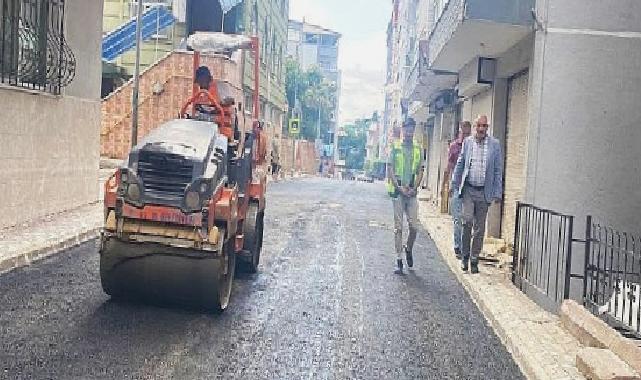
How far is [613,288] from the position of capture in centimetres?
905

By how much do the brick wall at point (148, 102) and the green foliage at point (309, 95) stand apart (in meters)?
36.0

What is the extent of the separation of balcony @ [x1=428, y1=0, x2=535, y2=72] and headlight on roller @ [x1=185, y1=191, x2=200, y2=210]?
6115mm

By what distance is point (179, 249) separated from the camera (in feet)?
26.1

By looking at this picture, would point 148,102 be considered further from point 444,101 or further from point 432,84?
point 444,101

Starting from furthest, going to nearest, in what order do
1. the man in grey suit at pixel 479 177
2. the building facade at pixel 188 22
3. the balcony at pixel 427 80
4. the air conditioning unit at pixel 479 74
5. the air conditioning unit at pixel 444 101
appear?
the building facade at pixel 188 22
the air conditioning unit at pixel 444 101
the balcony at pixel 427 80
the air conditioning unit at pixel 479 74
the man in grey suit at pixel 479 177

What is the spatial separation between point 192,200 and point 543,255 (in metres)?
4.25

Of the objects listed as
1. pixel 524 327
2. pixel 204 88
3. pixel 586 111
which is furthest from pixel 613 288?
pixel 204 88

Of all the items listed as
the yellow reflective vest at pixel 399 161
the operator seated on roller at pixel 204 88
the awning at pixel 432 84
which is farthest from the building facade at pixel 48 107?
the awning at pixel 432 84

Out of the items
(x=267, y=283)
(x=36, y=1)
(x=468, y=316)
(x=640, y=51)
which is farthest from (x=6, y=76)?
(x=640, y=51)

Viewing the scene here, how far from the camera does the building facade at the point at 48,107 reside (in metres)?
12.9

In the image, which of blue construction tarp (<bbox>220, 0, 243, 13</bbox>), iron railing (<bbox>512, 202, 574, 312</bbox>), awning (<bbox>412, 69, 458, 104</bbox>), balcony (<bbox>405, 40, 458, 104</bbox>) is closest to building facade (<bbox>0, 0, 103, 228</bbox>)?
iron railing (<bbox>512, 202, 574, 312</bbox>)

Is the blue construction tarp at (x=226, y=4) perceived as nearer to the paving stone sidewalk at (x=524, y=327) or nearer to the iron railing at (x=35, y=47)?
the iron railing at (x=35, y=47)

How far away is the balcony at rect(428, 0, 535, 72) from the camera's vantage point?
1231 cm

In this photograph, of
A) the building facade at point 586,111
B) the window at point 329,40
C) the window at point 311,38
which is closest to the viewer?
the building facade at point 586,111
